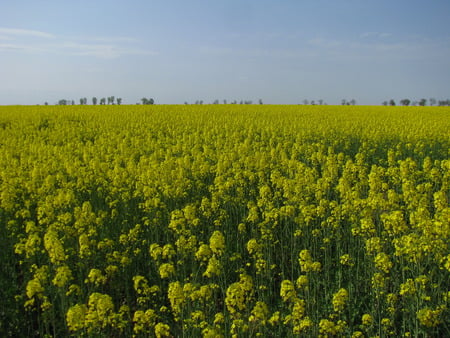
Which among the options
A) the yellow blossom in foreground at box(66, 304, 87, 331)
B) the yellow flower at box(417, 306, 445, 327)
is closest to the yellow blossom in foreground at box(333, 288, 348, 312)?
the yellow flower at box(417, 306, 445, 327)

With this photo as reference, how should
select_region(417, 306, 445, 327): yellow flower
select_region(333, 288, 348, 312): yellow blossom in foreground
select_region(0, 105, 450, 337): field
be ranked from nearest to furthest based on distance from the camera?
select_region(417, 306, 445, 327): yellow flower
select_region(333, 288, 348, 312): yellow blossom in foreground
select_region(0, 105, 450, 337): field

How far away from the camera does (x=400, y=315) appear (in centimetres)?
536

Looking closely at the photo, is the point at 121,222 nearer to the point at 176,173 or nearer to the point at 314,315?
the point at 176,173

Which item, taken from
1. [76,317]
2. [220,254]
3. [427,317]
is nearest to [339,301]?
[427,317]

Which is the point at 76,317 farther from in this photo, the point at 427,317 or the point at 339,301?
the point at 427,317

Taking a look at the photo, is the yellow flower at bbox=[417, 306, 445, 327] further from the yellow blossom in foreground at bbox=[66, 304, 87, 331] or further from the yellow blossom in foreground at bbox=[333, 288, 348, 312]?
the yellow blossom in foreground at bbox=[66, 304, 87, 331]

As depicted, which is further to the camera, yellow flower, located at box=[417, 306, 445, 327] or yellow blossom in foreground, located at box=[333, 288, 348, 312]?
yellow blossom in foreground, located at box=[333, 288, 348, 312]

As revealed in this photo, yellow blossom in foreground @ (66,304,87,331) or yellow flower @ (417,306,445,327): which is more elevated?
yellow blossom in foreground @ (66,304,87,331)

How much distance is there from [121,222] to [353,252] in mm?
4439

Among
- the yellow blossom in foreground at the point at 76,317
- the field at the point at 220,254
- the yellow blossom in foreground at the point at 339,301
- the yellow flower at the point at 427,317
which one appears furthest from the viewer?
the field at the point at 220,254

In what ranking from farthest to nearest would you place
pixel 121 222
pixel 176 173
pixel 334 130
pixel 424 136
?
pixel 334 130 < pixel 424 136 < pixel 176 173 < pixel 121 222

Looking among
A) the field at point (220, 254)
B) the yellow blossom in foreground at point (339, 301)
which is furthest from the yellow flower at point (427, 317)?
the yellow blossom in foreground at point (339, 301)

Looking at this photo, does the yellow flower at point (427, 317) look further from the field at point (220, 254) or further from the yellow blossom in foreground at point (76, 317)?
the yellow blossom in foreground at point (76, 317)

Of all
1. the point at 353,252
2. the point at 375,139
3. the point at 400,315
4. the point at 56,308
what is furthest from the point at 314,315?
the point at 375,139
